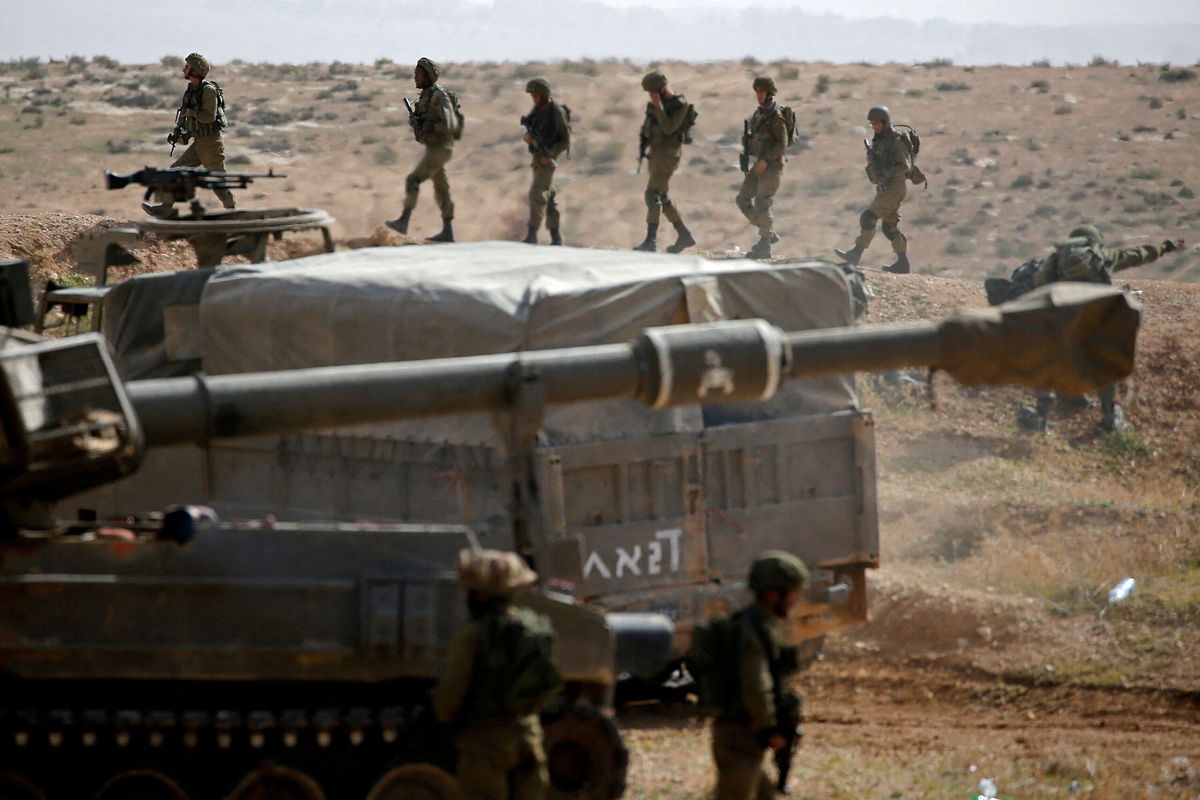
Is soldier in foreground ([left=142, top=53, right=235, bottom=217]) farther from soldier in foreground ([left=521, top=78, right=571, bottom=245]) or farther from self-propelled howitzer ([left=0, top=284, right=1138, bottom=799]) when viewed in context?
self-propelled howitzer ([left=0, top=284, right=1138, bottom=799])

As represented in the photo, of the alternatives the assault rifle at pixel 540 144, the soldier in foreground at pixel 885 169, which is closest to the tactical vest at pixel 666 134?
the assault rifle at pixel 540 144

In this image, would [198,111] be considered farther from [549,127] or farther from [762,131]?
[762,131]

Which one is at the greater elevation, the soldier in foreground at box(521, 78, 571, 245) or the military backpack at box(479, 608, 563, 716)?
the soldier in foreground at box(521, 78, 571, 245)

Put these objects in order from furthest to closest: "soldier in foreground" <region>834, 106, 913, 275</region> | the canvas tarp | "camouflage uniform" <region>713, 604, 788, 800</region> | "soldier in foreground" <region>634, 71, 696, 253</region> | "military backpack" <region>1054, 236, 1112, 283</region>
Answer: "soldier in foreground" <region>834, 106, 913, 275</region>
"soldier in foreground" <region>634, 71, 696, 253</region>
"military backpack" <region>1054, 236, 1112, 283</region>
the canvas tarp
"camouflage uniform" <region>713, 604, 788, 800</region>

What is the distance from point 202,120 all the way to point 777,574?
13.0 m

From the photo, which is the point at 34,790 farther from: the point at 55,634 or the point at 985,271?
the point at 985,271

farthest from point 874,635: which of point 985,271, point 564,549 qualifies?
point 985,271

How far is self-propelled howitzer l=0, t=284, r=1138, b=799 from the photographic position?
5.74 m

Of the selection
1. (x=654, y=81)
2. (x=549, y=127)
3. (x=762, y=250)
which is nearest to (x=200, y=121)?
(x=549, y=127)

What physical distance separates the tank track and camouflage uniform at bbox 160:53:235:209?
11576mm

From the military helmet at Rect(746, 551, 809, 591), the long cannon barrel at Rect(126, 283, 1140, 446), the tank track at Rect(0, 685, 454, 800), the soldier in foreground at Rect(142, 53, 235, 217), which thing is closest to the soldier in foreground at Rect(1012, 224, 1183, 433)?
the long cannon barrel at Rect(126, 283, 1140, 446)

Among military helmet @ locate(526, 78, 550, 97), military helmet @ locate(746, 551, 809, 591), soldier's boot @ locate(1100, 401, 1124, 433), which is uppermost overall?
military helmet @ locate(526, 78, 550, 97)

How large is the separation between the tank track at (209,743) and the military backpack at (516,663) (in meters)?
0.89

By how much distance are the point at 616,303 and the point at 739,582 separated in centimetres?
166
